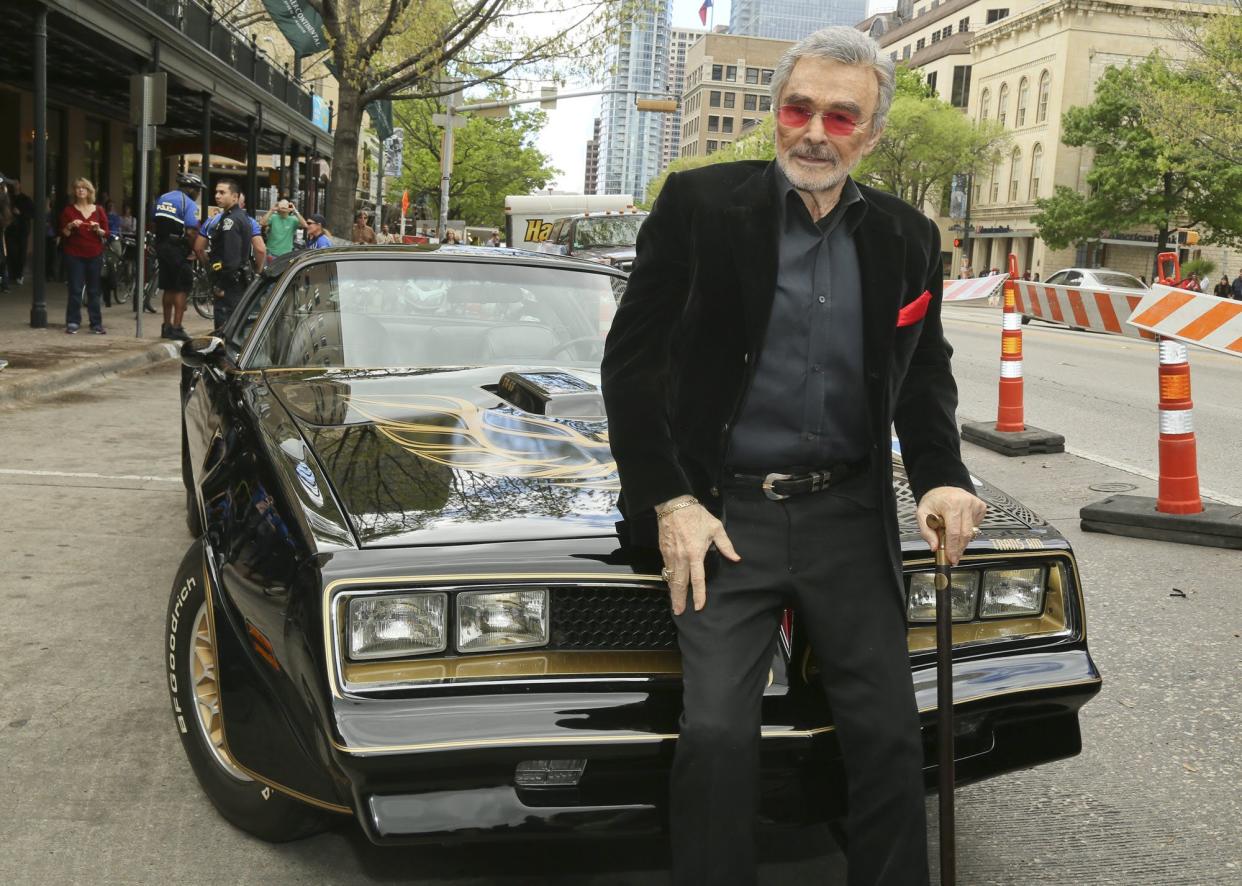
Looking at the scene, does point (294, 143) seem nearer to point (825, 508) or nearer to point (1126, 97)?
point (825, 508)

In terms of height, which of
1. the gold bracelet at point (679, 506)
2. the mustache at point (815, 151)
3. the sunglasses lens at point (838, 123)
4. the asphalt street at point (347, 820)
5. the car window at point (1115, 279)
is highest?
the car window at point (1115, 279)

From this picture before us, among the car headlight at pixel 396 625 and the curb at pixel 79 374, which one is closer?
the car headlight at pixel 396 625

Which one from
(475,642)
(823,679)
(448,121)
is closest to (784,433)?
(823,679)

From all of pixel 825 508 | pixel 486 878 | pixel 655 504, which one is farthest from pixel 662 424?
pixel 486 878

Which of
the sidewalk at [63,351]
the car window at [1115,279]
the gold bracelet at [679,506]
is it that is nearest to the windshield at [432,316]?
the gold bracelet at [679,506]

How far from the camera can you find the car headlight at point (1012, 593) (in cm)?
280

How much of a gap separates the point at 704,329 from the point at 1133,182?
180ft

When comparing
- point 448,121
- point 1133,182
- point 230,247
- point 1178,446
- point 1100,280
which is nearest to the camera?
point 1178,446

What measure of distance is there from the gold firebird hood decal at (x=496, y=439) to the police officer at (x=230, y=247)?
1111cm

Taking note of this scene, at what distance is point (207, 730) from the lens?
3.02 m

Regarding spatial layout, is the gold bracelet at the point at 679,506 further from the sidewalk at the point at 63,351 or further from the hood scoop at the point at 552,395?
the sidewalk at the point at 63,351

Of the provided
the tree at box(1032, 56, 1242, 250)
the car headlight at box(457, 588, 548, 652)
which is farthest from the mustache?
the tree at box(1032, 56, 1242, 250)

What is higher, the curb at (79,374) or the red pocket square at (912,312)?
the red pocket square at (912,312)

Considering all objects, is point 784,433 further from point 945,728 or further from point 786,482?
point 945,728
